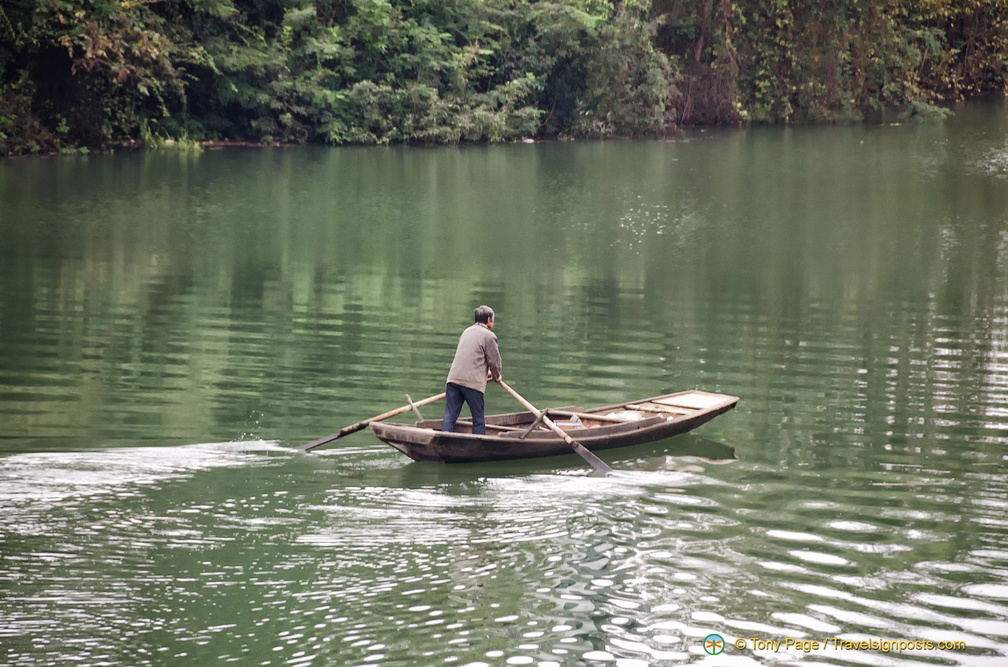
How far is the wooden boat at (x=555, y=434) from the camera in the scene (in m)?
12.9

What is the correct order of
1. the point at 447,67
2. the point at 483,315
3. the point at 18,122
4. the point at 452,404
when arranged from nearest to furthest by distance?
the point at 483,315 → the point at 452,404 → the point at 18,122 → the point at 447,67

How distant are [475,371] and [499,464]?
1027mm

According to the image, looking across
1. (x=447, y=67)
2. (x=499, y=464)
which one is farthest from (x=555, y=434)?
(x=447, y=67)

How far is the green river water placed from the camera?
29.4ft

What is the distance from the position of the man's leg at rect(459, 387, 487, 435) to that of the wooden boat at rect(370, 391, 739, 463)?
146 mm

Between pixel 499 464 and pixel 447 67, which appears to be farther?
pixel 447 67

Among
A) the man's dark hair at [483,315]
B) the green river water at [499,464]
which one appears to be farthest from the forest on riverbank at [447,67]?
the man's dark hair at [483,315]

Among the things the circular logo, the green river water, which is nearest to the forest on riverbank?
the green river water

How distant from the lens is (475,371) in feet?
44.4

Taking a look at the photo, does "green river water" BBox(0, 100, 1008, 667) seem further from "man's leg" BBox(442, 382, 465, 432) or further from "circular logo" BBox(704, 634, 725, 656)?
"man's leg" BBox(442, 382, 465, 432)

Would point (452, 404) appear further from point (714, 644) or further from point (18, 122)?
point (18, 122)

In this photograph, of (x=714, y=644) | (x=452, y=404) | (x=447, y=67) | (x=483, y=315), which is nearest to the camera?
(x=714, y=644)

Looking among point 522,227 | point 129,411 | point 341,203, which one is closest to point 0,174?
point 341,203

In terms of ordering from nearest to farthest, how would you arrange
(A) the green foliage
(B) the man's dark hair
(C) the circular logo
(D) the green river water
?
1. (C) the circular logo
2. (D) the green river water
3. (B) the man's dark hair
4. (A) the green foliage
